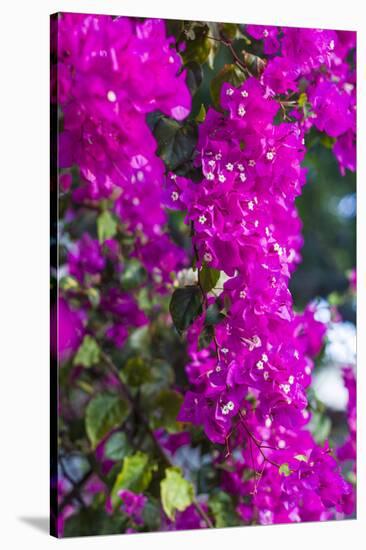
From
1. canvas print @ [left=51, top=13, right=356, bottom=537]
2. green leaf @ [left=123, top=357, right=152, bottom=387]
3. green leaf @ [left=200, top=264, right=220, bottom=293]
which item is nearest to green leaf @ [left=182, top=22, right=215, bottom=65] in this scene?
canvas print @ [left=51, top=13, right=356, bottom=537]

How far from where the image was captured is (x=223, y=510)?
267 centimetres

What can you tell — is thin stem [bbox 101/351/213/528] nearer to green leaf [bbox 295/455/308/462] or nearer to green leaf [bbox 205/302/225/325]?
green leaf [bbox 295/455/308/462]

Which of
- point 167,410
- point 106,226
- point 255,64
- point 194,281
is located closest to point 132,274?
point 106,226

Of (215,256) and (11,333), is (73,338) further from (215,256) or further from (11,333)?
(215,256)

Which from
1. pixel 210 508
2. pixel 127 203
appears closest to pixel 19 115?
pixel 127 203

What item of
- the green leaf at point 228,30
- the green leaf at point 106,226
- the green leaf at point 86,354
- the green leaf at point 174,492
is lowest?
the green leaf at point 174,492

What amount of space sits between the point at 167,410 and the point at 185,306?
607 millimetres

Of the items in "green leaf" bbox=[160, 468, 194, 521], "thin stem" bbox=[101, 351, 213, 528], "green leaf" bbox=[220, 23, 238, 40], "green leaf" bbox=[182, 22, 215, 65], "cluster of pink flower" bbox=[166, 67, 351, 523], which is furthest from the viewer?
"thin stem" bbox=[101, 351, 213, 528]

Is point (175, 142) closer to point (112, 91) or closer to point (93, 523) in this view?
point (112, 91)

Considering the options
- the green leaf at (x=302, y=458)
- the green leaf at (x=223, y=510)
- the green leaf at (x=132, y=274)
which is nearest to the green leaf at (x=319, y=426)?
the green leaf at (x=223, y=510)

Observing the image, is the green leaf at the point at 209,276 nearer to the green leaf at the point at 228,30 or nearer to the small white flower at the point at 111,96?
the small white flower at the point at 111,96

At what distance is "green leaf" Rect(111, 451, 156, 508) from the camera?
2.56m

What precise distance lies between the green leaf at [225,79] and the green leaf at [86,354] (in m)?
0.78

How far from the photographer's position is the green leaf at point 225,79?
7.25 ft
